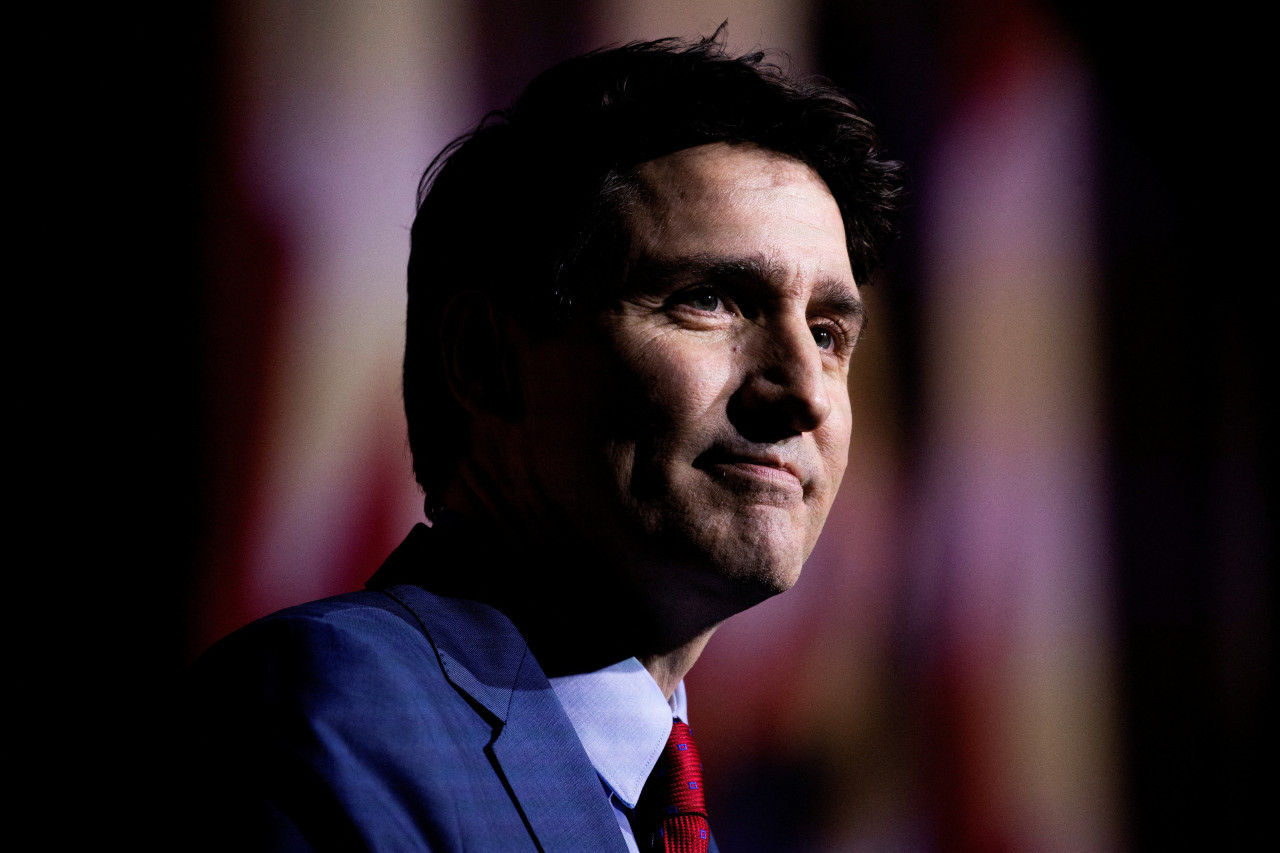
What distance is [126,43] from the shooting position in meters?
1.53

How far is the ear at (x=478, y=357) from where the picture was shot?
1.30 metres

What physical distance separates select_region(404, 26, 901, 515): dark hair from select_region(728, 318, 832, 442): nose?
219 mm

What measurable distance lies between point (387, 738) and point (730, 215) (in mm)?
755

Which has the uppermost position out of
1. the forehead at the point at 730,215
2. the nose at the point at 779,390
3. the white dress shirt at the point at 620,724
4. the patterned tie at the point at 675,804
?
the forehead at the point at 730,215

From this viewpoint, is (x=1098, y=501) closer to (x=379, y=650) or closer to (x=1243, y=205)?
(x=1243, y=205)

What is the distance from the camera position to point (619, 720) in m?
1.21

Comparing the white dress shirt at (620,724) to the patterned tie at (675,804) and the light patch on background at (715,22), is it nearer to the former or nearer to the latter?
the patterned tie at (675,804)

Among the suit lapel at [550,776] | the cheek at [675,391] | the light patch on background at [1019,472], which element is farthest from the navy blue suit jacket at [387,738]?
the light patch on background at [1019,472]

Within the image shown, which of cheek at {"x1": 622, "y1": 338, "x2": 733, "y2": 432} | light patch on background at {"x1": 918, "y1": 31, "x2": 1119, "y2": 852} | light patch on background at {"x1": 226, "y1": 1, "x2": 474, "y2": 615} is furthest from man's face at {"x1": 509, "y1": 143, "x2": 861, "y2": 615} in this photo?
light patch on background at {"x1": 918, "y1": 31, "x2": 1119, "y2": 852}

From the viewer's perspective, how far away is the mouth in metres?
1.17

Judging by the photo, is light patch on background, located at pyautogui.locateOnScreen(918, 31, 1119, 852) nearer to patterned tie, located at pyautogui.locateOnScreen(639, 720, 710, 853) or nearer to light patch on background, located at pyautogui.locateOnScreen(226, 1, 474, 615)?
patterned tie, located at pyautogui.locateOnScreen(639, 720, 710, 853)

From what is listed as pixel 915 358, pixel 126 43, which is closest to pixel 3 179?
pixel 126 43

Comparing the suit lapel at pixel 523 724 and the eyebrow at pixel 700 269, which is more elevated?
the eyebrow at pixel 700 269

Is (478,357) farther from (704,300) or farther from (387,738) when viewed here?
(387,738)
